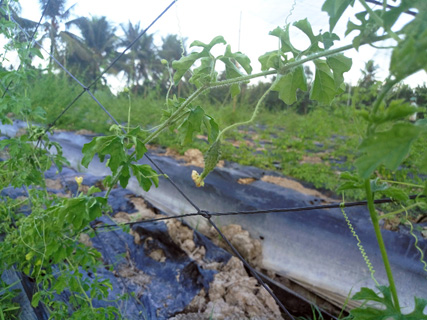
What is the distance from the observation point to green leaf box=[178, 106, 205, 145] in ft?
2.52

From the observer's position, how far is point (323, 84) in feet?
2.27

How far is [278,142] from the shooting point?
423 cm

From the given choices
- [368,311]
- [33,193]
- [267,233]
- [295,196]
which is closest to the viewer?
[368,311]

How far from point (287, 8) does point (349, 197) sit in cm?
240

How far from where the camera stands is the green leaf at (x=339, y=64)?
64 centimetres

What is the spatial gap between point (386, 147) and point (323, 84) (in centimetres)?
35

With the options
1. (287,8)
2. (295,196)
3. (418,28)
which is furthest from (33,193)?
(295,196)

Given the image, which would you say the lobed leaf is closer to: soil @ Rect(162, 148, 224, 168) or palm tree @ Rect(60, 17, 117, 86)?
palm tree @ Rect(60, 17, 117, 86)

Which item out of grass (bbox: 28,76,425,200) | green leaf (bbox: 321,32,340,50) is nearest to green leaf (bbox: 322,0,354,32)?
green leaf (bbox: 321,32,340,50)

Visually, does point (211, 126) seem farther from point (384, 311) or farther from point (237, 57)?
point (384, 311)

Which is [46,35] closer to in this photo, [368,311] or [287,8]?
[287,8]

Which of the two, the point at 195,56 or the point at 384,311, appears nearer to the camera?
the point at 384,311

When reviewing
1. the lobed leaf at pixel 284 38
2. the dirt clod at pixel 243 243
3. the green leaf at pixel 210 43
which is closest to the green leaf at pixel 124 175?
the green leaf at pixel 210 43

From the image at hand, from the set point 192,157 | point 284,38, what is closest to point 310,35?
point 284,38
